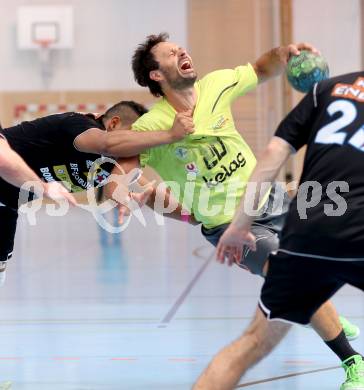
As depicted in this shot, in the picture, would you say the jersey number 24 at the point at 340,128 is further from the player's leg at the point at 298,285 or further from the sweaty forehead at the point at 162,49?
the sweaty forehead at the point at 162,49

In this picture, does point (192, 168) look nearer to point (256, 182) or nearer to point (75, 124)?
point (75, 124)

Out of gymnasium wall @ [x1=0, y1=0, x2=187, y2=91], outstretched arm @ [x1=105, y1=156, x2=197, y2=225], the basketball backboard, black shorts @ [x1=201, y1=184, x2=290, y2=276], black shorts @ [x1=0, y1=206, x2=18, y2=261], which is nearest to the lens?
black shorts @ [x1=201, y1=184, x2=290, y2=276]

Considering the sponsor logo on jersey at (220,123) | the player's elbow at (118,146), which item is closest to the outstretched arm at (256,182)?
the player's elbow at (118,146)

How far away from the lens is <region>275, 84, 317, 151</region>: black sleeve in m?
3.52

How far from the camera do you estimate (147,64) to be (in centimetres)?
528

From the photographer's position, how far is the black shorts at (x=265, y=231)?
15.5ft

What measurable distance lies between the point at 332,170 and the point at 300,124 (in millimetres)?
241

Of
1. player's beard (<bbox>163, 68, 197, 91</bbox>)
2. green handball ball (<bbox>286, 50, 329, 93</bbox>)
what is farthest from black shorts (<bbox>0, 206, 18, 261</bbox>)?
green handball ball (<bbox>286, 50, 329, 93</bbox>)

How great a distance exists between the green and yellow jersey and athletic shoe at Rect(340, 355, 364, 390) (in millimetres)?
1083

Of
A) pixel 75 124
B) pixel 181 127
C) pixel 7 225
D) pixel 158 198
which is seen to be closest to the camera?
pixel 181 127

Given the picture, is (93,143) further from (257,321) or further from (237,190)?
(257,321)

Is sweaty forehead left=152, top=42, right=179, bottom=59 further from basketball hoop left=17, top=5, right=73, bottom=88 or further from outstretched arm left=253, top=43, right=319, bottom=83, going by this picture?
basketball hoop left=17, top=5, right=73, bottom=88

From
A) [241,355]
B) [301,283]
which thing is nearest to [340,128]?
[301,283]

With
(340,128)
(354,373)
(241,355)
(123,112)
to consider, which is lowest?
(354,373)
